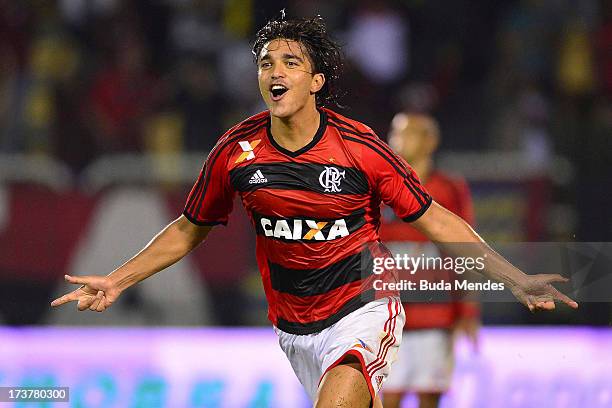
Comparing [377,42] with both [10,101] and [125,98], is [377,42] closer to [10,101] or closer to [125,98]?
[125,98]

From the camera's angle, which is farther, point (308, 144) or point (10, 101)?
point (10, 101)

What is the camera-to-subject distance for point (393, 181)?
203 inches

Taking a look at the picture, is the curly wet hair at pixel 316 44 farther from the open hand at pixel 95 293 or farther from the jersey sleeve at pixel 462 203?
the jersey sleeve at pixel 462 203

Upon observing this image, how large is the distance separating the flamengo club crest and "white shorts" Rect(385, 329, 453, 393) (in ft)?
7.78

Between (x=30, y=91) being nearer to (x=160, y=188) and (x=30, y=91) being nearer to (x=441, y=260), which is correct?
(x=160, y=188)

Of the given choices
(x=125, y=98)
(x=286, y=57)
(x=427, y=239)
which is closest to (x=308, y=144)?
(x=286, y=57)

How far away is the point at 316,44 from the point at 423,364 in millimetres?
2728

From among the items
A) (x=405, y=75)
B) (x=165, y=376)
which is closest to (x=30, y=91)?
(x=405, y=75)

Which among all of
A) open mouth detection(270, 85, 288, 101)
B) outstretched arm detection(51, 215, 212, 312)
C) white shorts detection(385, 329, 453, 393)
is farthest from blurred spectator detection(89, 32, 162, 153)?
open mouth detection(270, 85, 288, 101)

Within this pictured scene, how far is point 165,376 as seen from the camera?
7984 millimetres

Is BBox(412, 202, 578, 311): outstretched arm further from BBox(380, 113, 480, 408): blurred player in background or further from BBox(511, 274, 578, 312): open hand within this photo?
BBox(380, 113, 480, 408): blurred player in background

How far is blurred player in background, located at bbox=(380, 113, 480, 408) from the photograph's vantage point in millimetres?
7219

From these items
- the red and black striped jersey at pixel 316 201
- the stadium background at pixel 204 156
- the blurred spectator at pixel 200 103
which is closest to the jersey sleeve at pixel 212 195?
the red and black striped jersey at pixel 316 201

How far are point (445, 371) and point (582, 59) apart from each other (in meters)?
→ 5.75
